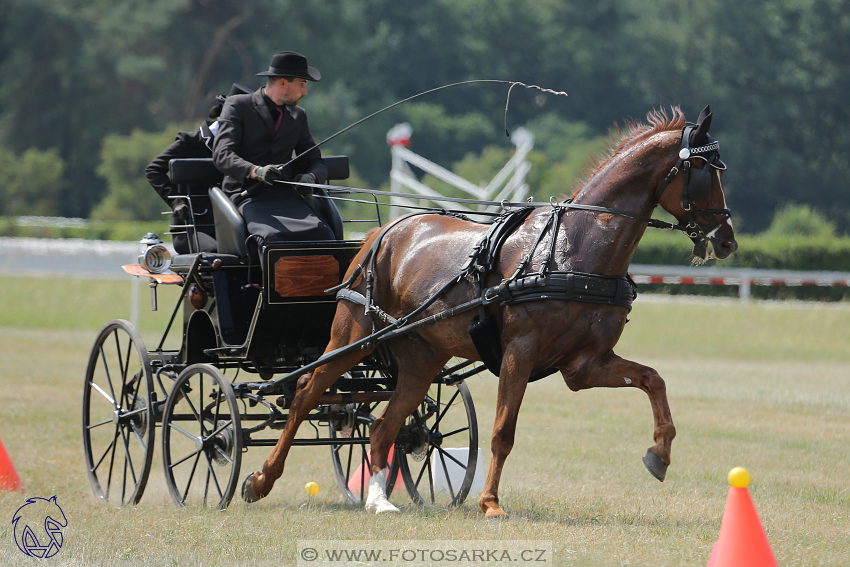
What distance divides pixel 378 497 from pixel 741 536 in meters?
2.68

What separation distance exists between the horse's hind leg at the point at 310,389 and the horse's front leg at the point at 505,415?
3.94 ft

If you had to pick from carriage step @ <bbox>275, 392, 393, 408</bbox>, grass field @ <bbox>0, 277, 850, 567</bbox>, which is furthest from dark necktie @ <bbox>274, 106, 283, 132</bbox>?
grass field @ <bbox>0, 277, 850, 567</bbox>

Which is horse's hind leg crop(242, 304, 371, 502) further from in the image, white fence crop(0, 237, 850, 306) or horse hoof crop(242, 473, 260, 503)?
white fence crop(0, 237, 850, 306)

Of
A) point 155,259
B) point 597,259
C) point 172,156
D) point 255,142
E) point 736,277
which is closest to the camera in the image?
point 597,259

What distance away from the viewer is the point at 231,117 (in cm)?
723

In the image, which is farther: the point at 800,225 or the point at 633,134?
the point at 800,225

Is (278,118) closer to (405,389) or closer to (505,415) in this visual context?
(405,389)

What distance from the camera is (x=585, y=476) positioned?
820 cm

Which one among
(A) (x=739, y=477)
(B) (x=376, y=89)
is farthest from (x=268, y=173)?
(B) (x=376, y=89)

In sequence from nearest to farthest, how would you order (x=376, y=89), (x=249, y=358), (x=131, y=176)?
(x=249, y=358) → (x=131, y=176) → (x=376, y=89)

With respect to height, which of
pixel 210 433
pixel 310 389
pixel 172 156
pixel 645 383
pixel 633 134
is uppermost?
pixel 633 134

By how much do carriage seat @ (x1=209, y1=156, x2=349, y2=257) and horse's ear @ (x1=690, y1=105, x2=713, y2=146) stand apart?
247 centimetres

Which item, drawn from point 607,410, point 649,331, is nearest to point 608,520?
point 607,410

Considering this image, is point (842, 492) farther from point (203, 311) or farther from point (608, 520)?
point (203, 311)
